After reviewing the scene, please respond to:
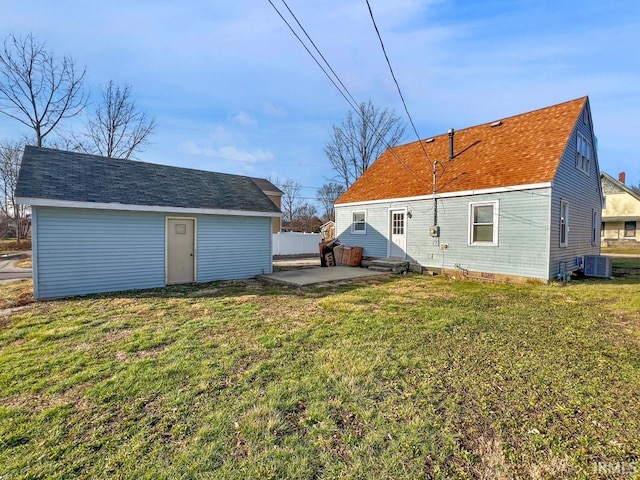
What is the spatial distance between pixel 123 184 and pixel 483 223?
437 inches

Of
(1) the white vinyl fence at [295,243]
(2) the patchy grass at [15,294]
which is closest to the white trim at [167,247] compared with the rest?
(2) the patchy grass at [15,294]

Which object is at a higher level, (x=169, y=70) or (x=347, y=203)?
(x=169, y=70)

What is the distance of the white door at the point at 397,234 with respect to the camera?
12.4 metres

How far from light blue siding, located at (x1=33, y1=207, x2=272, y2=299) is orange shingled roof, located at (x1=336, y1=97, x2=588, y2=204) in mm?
6748

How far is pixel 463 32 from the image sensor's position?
7.46 meters

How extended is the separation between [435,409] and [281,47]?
702 centimetres

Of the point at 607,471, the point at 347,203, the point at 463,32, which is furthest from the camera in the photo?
the point at 347,203

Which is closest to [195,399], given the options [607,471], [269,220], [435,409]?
[435,409]

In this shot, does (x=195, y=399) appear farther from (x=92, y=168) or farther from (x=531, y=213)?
(x=531, y=213)

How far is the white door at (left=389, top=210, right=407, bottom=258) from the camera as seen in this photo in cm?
1238

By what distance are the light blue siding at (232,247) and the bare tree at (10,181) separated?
2064 cm

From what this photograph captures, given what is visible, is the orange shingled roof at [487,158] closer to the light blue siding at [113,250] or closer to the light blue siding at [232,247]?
the light blue siding at [232,247]

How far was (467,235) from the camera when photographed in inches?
412

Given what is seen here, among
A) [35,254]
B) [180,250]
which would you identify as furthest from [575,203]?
[35,254]
